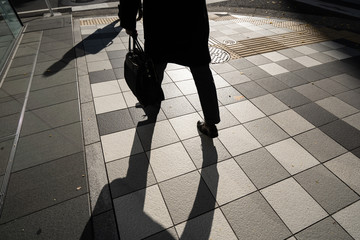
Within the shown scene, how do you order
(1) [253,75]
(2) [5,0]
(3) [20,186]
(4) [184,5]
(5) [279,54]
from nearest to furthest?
(4) [184,5]
(3) [20,186]
(1) [253,75]
(5) [279,54]
(2) [5,0]

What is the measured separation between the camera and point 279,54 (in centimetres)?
524

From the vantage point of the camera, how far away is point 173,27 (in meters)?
2.12

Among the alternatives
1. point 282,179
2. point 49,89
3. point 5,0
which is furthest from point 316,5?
point 5,0

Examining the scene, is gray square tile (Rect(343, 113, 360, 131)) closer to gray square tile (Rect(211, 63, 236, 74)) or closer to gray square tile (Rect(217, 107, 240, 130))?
gray square tile (Rect(217, 107, 240, 130))

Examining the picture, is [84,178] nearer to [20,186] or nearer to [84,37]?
[20,186]

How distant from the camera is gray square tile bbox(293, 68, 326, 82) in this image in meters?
4.29

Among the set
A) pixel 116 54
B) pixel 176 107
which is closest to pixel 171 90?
pixel 176 107

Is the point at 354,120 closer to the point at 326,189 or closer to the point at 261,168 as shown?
the point at 326,189

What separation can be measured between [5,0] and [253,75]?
7.48 m

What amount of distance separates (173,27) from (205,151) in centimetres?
157

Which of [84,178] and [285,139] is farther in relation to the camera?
[285,139]

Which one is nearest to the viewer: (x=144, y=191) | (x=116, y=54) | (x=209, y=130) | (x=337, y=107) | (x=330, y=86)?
(x=144, y=191)

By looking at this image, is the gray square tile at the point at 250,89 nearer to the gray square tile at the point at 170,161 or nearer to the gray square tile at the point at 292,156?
the gray square tile at the point at 292,156

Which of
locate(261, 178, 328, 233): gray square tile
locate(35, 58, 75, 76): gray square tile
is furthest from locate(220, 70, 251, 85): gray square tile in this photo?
locate(35, 58, 75, 76): gray square tile
